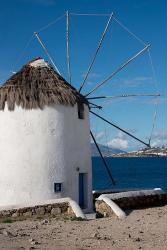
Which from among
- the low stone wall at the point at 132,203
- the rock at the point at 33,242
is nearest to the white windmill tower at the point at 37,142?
the low stone wall at the point at 132,203

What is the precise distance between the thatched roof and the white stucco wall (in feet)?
0.82

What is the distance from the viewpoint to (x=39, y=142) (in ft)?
59.0

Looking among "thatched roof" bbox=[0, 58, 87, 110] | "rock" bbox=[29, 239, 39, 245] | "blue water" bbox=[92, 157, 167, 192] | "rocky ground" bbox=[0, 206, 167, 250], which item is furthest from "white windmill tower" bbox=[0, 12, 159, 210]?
"blue water" bbox=[92, 157, 167, 192]

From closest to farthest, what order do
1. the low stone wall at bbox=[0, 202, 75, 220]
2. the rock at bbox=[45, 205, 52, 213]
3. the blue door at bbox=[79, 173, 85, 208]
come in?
the low stone wall at bbox=[0, 202, 75, 220] < the rock at bbox=[45, 205, 52, 213] < the blue door at bbox=[79, 173, 85, 208]

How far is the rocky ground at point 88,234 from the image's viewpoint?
11.4m

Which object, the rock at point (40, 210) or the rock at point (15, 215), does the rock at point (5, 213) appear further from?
the rock at point (40, 210)

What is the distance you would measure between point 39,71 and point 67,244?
359 inches

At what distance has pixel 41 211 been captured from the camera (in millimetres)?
16500

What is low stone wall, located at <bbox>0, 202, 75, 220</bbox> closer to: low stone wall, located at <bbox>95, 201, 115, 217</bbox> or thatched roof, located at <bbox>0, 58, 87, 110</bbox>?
low stone wall, located at <bbox>95, 201, 115, 217</bbox>

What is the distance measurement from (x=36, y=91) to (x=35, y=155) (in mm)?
2267

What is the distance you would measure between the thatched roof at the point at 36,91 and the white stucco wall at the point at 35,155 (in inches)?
9.9

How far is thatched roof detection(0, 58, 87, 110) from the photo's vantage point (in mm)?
18062

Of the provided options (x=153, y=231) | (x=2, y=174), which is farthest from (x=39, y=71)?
(x=153, y=231)

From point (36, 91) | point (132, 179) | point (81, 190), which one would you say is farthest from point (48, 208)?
point (132, 179)
